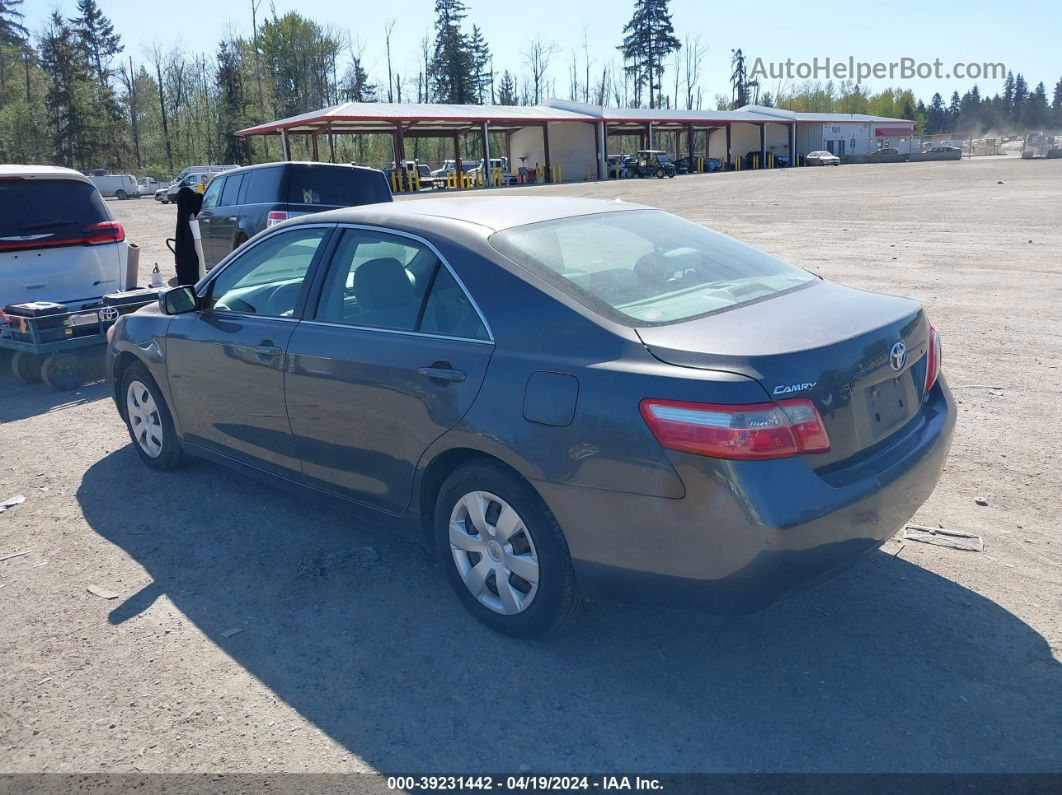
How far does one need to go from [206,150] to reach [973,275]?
7704 centimetres

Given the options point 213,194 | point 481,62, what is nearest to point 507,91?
point 481,62

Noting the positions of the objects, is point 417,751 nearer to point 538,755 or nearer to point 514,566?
point 538,755

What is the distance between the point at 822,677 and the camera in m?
3.22

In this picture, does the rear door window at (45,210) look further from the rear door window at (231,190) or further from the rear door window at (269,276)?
the rear door window at (269,276)

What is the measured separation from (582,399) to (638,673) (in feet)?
Answer: 3.62

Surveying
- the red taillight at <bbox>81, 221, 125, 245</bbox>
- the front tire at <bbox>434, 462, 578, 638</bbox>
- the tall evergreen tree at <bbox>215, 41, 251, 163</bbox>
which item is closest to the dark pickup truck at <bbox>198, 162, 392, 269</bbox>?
the red taillight at <bbox>81, 221, 125, 245</bbox>

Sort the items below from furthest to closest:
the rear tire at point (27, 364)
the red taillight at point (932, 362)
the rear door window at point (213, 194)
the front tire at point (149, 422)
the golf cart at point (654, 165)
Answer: the golf cart at point (654, 165) < the rear door window at point (213, 194) < the rear tire at point (27, 364) < the front tire at point (149, 422) < the red taillight at point (932, 362)

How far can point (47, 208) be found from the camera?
28.3 feet

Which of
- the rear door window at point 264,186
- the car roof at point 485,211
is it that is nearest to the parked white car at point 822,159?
the rear door window at point 264,186

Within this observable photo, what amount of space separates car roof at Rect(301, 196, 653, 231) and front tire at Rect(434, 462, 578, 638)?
114 centimetres

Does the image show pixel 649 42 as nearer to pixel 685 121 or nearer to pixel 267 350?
pixel 685 121

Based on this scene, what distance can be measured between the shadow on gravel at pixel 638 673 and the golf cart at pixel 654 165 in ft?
174

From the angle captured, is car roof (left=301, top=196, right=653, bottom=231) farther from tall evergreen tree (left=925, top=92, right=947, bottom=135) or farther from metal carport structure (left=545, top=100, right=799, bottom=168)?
tall evergreen tree (left=925, top=92, right=947, bottom=135)

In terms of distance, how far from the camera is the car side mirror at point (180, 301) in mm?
4977
